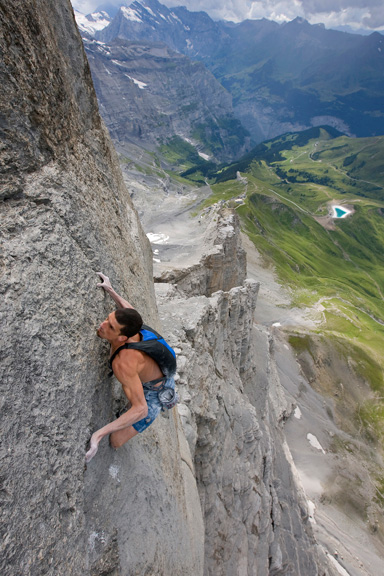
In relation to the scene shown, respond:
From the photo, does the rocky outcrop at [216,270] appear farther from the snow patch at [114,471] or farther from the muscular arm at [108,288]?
the snow patch at [114,471]

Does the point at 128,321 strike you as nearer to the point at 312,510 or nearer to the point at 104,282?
the point at 104,282

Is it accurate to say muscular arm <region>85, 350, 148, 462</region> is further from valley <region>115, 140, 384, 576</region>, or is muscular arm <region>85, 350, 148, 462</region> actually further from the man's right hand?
valley <region>115, 140, 384, 576</region>

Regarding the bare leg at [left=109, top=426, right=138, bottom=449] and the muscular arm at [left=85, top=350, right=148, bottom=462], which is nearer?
the muscular arm at [left=85, top=350, right=148, bottom=462]

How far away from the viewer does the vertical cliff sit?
4.49 meters

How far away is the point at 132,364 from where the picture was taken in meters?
6.10

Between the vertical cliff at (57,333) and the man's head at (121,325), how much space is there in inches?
15.7

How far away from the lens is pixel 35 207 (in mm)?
5484

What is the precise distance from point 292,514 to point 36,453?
121ft

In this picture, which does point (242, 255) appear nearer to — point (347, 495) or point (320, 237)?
point (347, 495)

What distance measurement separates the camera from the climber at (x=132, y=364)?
597cm

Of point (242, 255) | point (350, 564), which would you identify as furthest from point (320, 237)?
point (350, 564)

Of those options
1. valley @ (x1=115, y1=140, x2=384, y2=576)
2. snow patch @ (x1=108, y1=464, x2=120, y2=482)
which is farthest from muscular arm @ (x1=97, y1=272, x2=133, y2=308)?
valley @ (x1=115, y1=140, x2=384, y2=576)

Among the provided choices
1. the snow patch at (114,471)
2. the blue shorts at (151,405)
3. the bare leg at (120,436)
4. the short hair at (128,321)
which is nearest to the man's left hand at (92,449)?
the bare leg at (120,436)

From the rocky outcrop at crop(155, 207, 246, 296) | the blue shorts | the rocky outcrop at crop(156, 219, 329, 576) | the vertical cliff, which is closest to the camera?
the vertical cliff
